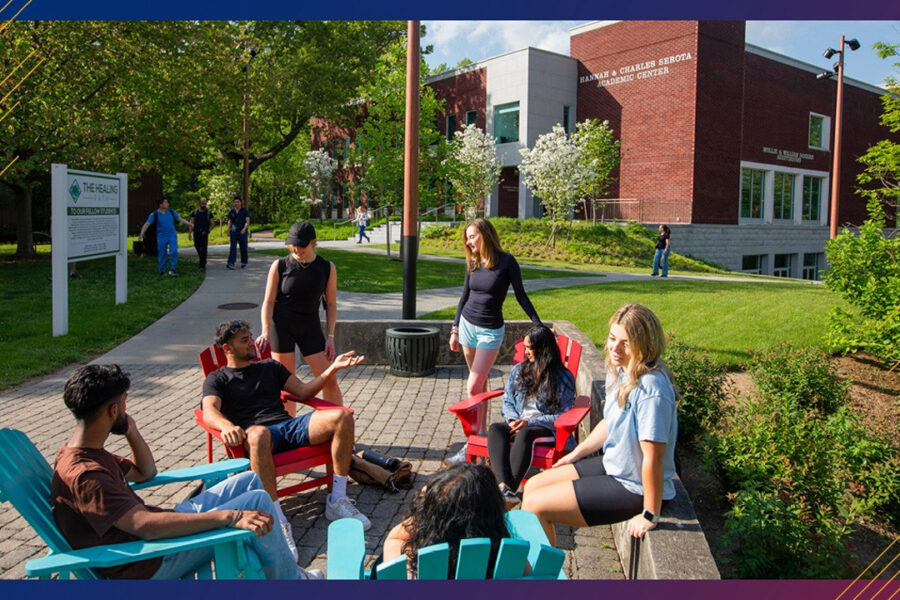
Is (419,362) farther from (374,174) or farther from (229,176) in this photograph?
(229,176)

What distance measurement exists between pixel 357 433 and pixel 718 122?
3269 cm

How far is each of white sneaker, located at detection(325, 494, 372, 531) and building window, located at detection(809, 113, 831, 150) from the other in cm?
4486

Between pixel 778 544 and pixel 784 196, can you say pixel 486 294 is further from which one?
pixel 784 196

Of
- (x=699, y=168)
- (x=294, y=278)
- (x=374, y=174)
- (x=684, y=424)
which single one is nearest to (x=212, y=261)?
(x=374, y=174)

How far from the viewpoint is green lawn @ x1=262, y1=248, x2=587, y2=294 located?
16.1 metres

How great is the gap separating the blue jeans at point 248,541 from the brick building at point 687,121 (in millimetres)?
30076

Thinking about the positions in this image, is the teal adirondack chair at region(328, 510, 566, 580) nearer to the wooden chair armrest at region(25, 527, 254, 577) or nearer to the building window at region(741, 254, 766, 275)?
the wooden chair armrest at region(25, 527, 254, 577)

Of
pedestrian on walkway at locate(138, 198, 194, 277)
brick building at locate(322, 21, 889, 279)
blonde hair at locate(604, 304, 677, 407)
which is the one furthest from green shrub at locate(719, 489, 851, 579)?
brick building at locate(322, 21, 889, 279)

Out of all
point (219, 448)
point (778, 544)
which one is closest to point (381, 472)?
point (219, 448)

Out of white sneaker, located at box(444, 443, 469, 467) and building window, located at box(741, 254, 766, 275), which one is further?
building window, located at box(741, 254, 766, 275)

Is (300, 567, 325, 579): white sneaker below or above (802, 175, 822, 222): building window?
below

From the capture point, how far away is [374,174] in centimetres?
2380

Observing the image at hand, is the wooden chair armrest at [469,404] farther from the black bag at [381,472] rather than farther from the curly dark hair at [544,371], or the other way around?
the black bag at [381,472]

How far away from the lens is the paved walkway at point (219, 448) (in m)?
4.20
